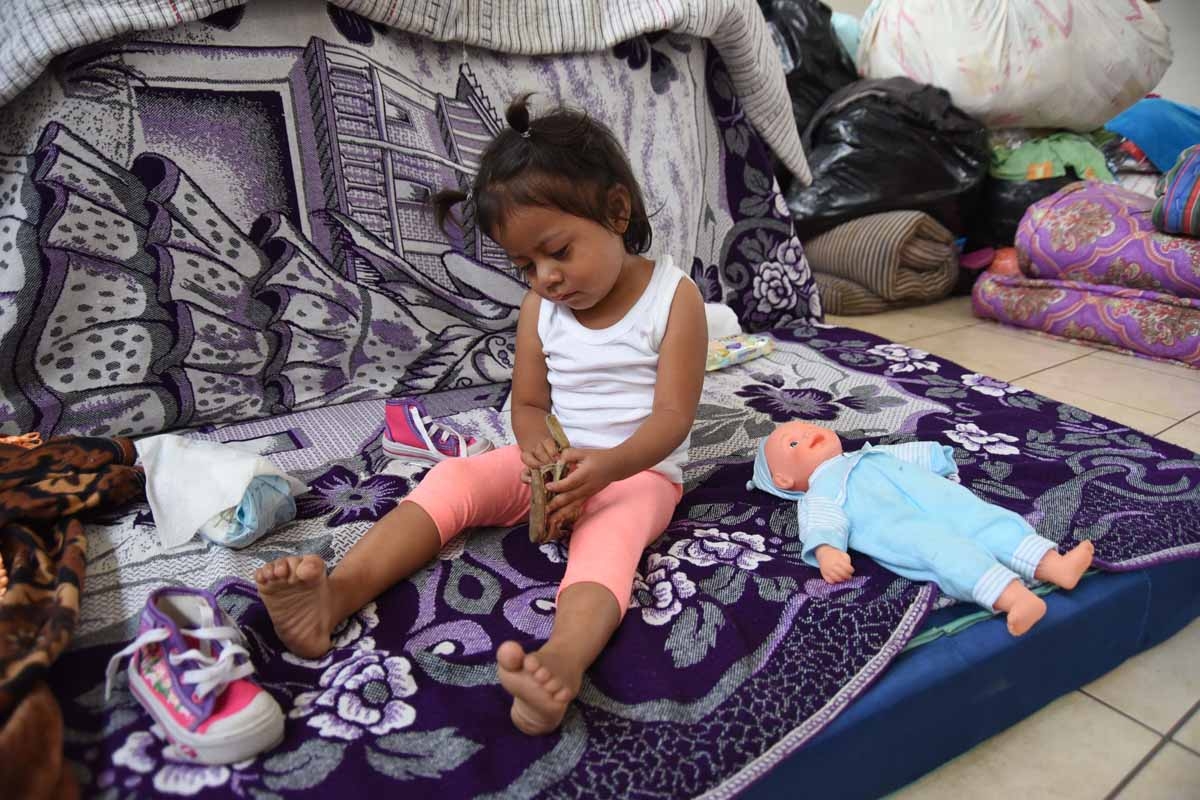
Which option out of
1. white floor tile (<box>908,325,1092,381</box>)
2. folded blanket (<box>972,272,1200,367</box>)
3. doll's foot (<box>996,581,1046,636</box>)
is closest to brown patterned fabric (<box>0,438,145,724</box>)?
doll's foot (<box>996,581,1046,636</box>)

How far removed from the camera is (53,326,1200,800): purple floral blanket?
25.1 inches

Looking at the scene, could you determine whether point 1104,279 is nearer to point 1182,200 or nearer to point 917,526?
point 1182,200

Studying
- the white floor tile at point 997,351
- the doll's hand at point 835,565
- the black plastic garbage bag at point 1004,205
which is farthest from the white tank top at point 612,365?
the black plastic garbage bag at point 1004,205

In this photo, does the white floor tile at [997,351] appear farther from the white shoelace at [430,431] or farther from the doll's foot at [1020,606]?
the white shoelace at [430,431]

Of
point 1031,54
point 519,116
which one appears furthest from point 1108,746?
point 1031,54

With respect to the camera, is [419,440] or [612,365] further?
[419,440]

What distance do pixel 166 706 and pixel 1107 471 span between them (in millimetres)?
1126

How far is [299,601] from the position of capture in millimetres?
720

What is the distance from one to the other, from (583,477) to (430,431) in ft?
1.31

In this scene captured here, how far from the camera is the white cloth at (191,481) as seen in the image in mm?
916

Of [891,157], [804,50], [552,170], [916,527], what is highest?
[804,50]

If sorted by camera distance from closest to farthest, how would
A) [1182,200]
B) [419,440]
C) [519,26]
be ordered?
[419,440] < [519,26] < [1182,200]

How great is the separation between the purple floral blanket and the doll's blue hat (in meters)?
0.01

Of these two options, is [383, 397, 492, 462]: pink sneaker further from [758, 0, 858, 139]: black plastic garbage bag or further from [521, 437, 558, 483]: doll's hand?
[758, 0, 858, 139]: black plastic garbage bag
